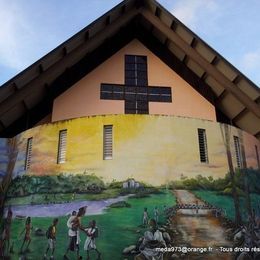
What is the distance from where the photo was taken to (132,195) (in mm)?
12125

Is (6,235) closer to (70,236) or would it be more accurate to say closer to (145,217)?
(70,236)

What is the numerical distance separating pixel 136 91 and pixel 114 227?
6976mm

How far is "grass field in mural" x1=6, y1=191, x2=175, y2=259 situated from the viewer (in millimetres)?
11452

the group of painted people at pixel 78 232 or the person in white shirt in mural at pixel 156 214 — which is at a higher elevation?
the person in white shirt in mural at pixel 156 214

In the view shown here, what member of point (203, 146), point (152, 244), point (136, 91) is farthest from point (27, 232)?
point (136, 91)

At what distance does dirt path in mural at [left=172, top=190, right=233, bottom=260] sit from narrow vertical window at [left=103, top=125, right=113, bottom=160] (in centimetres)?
229

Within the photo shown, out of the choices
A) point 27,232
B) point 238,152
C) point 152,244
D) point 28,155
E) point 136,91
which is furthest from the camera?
point 136,91

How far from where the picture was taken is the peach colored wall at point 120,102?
1641 cm

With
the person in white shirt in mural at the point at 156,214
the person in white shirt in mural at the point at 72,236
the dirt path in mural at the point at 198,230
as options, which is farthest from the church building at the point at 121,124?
the dirt path in mural at the point at 198,230

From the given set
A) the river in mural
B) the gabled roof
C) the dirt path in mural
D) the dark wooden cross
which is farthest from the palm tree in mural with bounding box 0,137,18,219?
the dirt path in mural

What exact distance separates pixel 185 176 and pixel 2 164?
243 inches

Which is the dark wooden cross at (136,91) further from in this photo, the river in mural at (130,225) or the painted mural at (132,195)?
the river in mural at (130,225)

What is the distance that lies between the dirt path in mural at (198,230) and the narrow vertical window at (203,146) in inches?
52.9

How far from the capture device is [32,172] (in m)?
13.2
